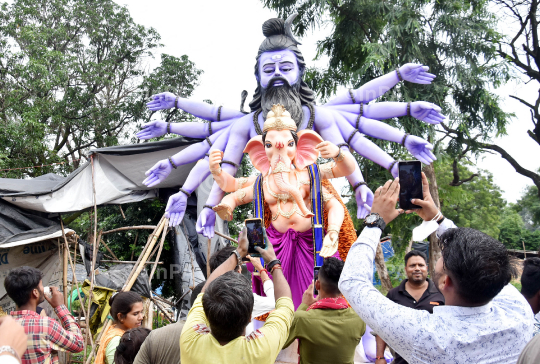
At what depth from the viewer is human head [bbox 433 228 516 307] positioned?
1496 mm

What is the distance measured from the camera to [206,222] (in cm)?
538

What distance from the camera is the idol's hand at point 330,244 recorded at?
4.07 m

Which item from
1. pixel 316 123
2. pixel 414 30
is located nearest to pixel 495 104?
pixel 414 30

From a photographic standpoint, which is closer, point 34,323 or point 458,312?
point 458,312

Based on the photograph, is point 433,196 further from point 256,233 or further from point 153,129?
point 256,233

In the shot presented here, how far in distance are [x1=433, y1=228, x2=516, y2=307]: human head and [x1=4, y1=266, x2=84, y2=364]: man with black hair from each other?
213 cm

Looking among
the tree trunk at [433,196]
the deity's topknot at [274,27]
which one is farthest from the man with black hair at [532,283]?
the tree trunk at [433,196]

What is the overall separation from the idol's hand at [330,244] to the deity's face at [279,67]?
1.90 m

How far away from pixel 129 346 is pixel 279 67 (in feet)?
11.9

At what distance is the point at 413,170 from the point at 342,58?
25.5 feet

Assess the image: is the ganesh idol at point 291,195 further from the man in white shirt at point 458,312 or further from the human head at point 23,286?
the man in white shirt at point 458,312

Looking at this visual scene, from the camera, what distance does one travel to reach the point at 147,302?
20.6ft

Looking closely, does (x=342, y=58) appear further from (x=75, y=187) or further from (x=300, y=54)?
(x=75, y=187)

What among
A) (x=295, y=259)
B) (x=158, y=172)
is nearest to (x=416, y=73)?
(x=295, y=259)
